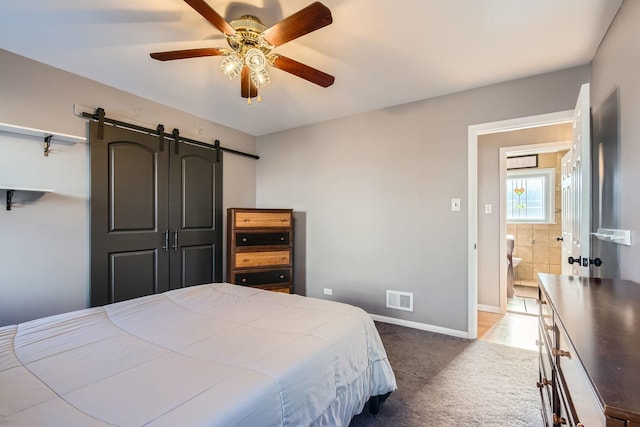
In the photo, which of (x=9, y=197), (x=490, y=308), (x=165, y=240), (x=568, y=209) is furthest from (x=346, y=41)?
(x=490, y=308)

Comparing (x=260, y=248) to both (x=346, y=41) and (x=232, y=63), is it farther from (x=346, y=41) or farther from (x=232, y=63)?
(x=346, y=41)

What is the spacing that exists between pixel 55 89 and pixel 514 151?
15.4 feet

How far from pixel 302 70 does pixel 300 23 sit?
493mm

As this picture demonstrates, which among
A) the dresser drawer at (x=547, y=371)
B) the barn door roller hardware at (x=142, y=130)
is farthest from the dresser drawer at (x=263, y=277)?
the dresser drawer at (x=547, y=371)

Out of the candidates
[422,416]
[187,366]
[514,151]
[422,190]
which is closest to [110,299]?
[187,366]

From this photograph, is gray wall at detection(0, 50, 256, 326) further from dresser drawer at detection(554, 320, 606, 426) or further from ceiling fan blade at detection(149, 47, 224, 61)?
dresser drawer at detection(554, 320, 606, 426)

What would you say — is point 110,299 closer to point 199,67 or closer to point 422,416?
point 199,67

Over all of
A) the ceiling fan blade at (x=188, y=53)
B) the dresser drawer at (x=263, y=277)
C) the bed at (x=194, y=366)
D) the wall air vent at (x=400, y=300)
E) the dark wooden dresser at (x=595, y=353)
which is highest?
the ceiling fan blade at (x=188, y=53)

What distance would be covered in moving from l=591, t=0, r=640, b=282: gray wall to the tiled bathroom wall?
3.69 m

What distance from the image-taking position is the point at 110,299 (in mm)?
2729

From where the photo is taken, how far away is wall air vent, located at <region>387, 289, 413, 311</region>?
3168 mm

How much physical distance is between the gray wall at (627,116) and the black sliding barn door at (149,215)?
3.59 metres

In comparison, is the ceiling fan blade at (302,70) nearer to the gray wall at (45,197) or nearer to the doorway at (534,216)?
the gray wall at (45,197)

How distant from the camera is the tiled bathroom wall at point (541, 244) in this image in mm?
4938
